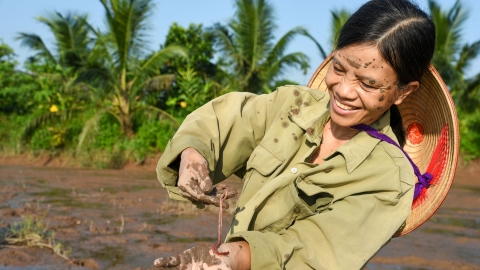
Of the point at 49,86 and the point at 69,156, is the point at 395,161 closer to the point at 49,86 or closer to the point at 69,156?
the point at 69,156

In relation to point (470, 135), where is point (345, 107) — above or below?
above

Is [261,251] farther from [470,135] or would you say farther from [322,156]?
[470,135]

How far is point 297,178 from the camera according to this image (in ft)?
5.98

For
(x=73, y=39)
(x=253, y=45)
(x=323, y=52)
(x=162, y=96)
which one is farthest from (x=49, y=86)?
(x=323, y=52)

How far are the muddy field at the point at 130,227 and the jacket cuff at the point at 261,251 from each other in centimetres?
386

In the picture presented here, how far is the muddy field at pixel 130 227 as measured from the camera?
17.9 feet

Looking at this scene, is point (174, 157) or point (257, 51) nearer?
point (174, 157)

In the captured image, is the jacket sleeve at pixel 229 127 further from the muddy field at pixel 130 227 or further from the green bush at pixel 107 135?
the green bush at pixel 107 135

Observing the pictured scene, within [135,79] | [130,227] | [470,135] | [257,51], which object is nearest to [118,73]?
[135,79]

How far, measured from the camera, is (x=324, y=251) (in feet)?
5.30

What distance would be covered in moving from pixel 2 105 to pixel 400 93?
1671cm

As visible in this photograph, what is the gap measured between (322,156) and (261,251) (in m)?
0.56

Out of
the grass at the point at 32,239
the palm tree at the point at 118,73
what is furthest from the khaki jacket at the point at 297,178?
the palm tree at the point at 118,73

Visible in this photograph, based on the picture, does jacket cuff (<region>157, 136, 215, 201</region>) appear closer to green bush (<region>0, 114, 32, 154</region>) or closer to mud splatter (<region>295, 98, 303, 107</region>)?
mud splatter (<region>295, 98, 303, 107</region>)
